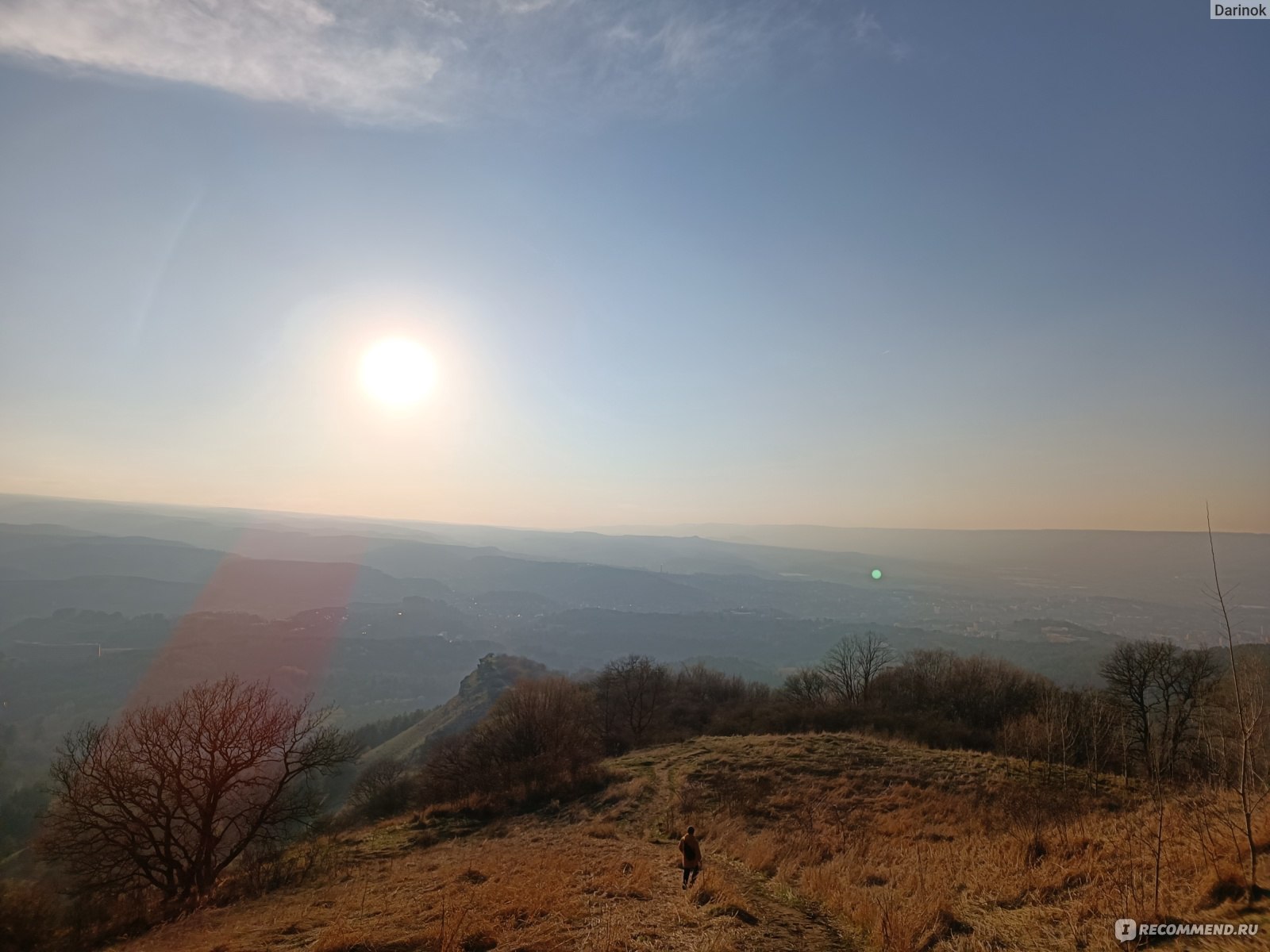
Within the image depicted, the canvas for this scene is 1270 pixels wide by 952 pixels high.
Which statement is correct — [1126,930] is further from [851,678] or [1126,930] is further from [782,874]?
[851,678]

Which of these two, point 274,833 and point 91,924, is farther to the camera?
point 274,833

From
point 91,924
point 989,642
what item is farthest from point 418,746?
point 989,642

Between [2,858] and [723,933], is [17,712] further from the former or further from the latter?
[723,933]

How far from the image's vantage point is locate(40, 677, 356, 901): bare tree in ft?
58.1

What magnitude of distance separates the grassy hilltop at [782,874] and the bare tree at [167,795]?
11.1 feet

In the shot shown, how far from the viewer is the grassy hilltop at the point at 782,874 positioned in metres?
8.73

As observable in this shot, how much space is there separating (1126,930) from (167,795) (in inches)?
1122

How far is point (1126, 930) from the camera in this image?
7.08 m

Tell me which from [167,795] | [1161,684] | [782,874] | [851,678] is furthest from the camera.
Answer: [851,678]

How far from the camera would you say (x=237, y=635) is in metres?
199

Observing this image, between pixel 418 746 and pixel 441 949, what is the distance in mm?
102454

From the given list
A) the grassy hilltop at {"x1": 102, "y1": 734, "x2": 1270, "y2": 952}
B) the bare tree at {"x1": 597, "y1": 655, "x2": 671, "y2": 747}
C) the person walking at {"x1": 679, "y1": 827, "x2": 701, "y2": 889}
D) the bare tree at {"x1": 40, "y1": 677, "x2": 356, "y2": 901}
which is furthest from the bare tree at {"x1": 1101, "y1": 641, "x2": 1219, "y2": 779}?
the bare tree at {"x1": 40, "y1": 677, "x2": 356, "y2": 901}

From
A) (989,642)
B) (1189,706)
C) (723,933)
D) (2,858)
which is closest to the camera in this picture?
(723,933)

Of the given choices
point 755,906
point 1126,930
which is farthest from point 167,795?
point 1126,930
